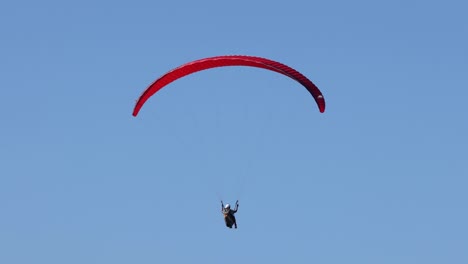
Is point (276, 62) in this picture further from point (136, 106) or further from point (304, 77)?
point (136, 106)

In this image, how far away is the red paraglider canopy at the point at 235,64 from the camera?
309 feet

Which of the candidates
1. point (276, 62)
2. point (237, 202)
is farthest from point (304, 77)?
point (237, 202)

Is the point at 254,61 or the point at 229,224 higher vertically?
the point at 254,61

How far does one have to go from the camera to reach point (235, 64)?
9531 cm

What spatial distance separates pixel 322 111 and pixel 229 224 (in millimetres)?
8493

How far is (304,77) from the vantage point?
94375 mm

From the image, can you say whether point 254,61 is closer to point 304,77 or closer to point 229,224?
point 304,77

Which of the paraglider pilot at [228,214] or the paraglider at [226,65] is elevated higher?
the paraglider at [226,65]

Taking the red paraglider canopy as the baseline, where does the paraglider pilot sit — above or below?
below

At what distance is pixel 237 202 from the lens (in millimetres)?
95625

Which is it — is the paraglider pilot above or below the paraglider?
below

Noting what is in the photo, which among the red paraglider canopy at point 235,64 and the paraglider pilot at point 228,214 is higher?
the red paraglider canopy at point 235,64

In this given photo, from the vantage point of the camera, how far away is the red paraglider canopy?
309ft

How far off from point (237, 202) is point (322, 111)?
7076 millimetres
